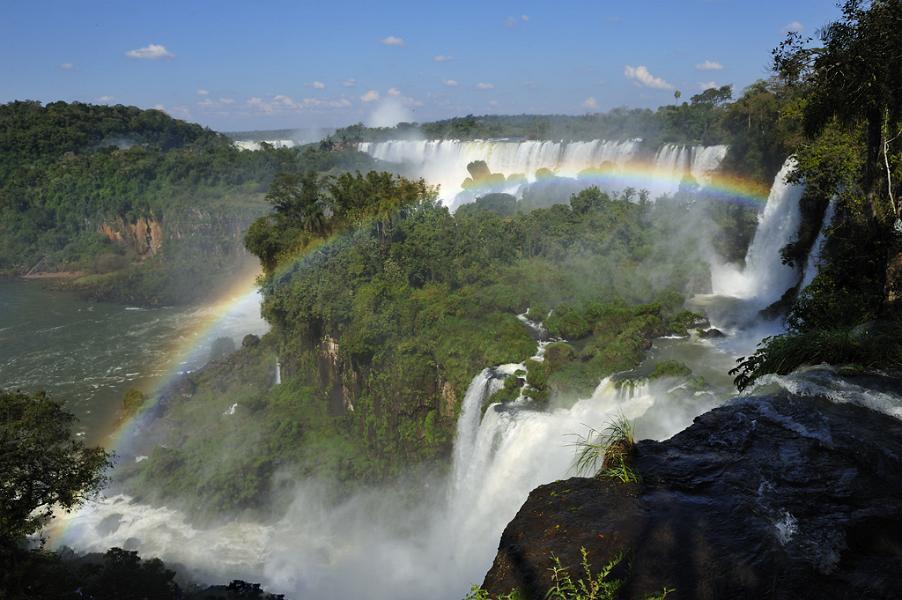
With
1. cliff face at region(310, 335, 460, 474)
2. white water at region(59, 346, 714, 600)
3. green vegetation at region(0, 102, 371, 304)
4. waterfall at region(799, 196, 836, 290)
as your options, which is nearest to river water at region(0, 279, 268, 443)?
green vegetation at region(0, 102, 371, 304)

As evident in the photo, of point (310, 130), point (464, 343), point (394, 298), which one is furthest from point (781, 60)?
point (310, 130)

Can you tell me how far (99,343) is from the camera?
133 feet

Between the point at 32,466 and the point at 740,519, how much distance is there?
12500 mm

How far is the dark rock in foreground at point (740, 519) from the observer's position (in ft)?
15.8

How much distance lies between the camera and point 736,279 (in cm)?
2639

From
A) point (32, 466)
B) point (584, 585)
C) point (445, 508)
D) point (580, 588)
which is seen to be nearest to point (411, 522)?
point (445, 508)

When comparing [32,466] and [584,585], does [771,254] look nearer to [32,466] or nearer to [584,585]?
[584,585]

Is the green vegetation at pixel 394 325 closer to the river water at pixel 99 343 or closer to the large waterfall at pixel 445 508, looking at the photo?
the large waterfall at pixel 445 508

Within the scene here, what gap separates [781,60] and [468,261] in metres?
18.7

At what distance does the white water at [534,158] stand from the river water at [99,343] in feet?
80.2

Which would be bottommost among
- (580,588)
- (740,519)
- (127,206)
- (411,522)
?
(411,522)

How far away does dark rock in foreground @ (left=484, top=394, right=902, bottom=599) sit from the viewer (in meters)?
4.81

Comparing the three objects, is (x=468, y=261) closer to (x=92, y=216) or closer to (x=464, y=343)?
(x=464, y=343)

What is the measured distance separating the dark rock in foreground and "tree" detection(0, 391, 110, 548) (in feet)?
32.8
